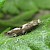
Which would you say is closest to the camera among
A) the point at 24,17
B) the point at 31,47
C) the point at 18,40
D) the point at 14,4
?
the point at 31,47

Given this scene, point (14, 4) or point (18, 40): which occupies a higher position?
point (14, 4)

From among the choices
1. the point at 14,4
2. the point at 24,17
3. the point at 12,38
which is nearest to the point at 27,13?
the point at 24,17

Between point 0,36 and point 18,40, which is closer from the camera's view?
point 18,40

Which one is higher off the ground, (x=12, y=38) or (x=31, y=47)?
(x=12, y=38)

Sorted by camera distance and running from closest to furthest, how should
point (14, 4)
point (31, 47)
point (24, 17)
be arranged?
point (31, 47) → point (24, 17) → point (14, 4)

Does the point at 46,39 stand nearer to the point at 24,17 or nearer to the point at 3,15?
the point at 24,17

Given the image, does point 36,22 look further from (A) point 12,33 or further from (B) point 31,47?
(B) point 31,47

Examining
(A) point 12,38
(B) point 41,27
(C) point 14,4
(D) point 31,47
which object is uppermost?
(C) point 14,4

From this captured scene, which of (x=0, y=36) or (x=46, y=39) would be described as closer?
(x=46, y=39)

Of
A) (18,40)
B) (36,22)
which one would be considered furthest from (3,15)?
(18,40)
